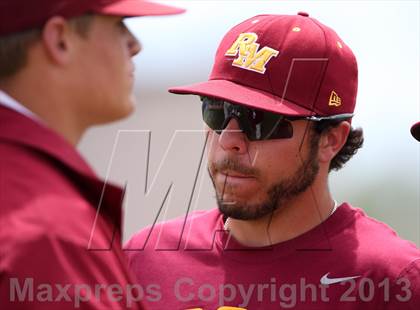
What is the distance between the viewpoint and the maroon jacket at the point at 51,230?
1.79 m

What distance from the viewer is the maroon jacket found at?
1794 mm

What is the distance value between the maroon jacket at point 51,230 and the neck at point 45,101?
4cm

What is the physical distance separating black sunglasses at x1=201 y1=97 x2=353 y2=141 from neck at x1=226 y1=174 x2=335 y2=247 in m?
0.25

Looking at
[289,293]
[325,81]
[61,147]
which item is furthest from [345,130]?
[61,147]

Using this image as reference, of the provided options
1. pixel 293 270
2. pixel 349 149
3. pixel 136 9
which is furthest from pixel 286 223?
pixel 136 9

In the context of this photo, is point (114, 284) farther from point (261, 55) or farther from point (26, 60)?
point (261, 55)

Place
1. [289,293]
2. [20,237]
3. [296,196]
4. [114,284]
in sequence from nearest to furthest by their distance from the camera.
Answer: [20,237], [114,284], [289,293], [296,196]

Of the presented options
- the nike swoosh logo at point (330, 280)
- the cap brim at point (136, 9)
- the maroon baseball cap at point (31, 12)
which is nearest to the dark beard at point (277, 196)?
the nike swoosh logo at point (330, 280)

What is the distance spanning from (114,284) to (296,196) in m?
1.62

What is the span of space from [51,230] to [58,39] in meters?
0.40

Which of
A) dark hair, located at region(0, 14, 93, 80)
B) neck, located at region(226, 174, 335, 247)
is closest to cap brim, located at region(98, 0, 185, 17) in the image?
dark hair, located at region(0, 14, 93, 80)

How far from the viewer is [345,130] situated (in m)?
3.61

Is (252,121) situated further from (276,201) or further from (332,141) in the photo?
(332,141)

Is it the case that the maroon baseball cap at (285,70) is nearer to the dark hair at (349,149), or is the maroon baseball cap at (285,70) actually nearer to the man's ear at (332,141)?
the man's ear at (332,141)
